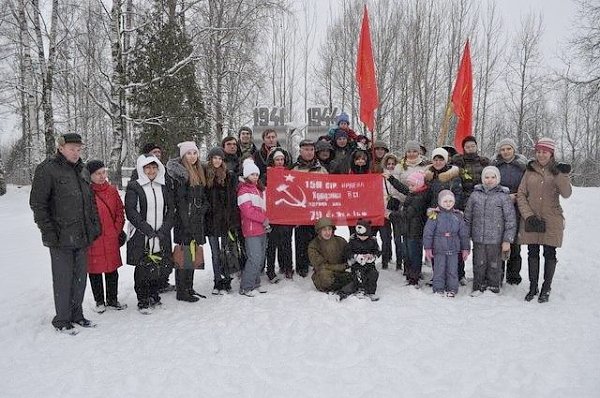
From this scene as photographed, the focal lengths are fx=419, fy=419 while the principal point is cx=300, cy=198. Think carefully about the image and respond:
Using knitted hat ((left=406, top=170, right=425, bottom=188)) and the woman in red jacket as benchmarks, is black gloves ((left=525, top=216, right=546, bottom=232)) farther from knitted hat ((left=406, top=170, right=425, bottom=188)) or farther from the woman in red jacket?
the woman in red jacket

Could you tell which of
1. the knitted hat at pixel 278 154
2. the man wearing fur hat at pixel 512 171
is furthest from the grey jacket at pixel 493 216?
the knitted hat at pixel 278 154

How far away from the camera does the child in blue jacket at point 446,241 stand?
18.5 feet

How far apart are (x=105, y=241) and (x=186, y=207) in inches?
41.1

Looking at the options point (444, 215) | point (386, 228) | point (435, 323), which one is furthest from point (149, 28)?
point (435, 323)

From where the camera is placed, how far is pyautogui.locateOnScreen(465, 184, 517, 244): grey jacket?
5.57 metres

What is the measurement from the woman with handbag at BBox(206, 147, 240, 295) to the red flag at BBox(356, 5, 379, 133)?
2449mm

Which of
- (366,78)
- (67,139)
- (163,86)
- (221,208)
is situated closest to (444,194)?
(366,78)

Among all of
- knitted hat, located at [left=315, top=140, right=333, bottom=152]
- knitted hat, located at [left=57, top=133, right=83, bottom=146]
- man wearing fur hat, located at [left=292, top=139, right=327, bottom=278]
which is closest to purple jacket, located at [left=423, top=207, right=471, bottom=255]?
man wearing fur hat, located at [left=292, top=139, right=327, bottom=278]

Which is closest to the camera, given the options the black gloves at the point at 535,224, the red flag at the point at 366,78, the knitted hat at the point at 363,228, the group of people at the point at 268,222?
the group of people at the point at 268,222

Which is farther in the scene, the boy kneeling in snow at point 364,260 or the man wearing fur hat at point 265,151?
the man wearing fur hat at point 265,151

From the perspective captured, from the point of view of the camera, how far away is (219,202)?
5.74 m

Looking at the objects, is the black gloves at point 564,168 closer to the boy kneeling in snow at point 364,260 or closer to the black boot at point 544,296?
the black boot at point 544,296

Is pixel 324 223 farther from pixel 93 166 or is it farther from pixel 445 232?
pixel 93 166

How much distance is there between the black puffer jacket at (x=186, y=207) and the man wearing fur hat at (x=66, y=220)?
3.22ft
